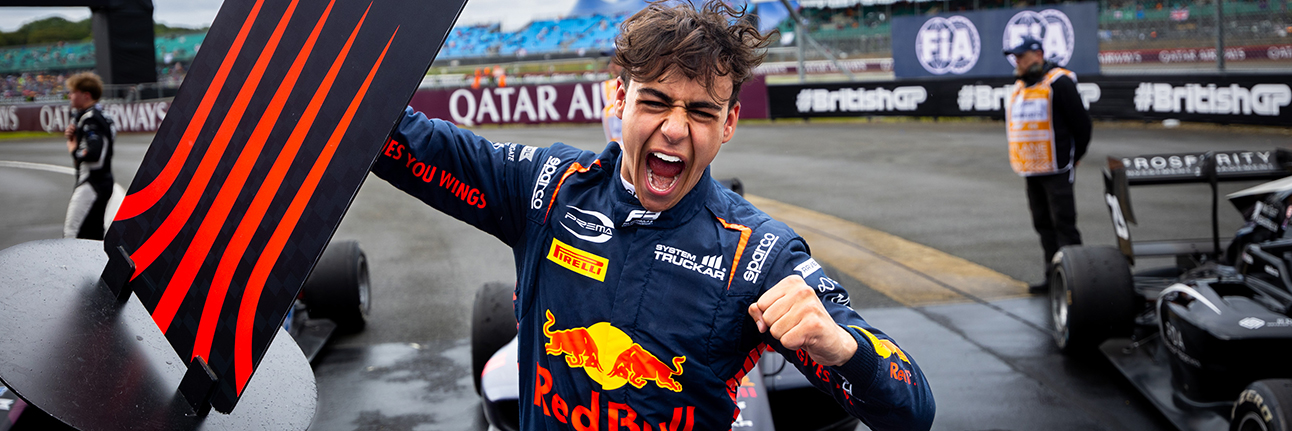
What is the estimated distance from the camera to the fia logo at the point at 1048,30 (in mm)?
16797

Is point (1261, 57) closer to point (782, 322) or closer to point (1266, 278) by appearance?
point (1266, 278)

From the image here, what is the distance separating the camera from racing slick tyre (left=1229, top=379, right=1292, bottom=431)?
3010mm

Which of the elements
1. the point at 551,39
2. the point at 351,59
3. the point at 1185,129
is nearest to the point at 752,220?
the point at 351,59

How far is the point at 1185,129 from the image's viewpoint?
14406 millimetres

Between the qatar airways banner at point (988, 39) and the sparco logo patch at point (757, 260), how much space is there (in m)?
16.0

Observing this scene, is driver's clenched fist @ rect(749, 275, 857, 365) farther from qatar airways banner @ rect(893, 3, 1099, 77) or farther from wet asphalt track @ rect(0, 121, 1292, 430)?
qatar airways banner @ rect(893, 3, 1099, 77)

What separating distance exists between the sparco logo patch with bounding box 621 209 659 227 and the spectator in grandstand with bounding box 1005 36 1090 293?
5.30m

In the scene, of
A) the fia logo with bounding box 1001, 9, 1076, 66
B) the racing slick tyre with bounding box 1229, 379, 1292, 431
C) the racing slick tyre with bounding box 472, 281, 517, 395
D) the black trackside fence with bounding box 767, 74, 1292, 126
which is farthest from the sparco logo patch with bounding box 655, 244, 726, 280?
the fia logo with bounding box 1001, 9, 1076, 66

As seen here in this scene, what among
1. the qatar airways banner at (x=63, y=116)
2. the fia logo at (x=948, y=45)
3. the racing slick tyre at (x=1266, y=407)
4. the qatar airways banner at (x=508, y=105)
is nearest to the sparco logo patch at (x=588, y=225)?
the racing slick tyre at (x=1266, y=407)

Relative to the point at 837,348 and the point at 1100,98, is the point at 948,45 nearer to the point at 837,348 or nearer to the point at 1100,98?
the point at 1100,98

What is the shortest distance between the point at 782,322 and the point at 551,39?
2275 inches

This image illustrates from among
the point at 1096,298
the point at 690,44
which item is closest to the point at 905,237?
the point at 1096,298

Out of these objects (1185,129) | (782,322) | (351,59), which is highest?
(351,59)

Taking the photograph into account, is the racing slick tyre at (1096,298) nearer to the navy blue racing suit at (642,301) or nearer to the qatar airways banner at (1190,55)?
the navy blue racing suit at (642,301)
